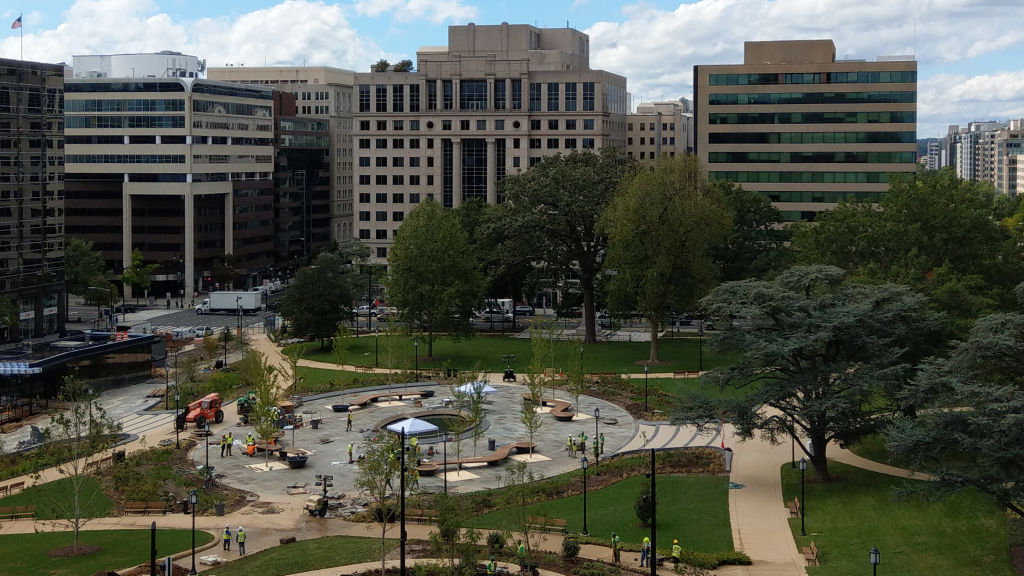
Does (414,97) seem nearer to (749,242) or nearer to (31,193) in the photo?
(31,193)

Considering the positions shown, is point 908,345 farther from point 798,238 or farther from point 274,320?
point 274,320

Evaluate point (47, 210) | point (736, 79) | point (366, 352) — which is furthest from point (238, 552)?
point (736, 79)

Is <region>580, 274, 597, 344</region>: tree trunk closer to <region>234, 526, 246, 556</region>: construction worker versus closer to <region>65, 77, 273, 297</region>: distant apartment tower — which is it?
<region>234, 526, 246, 556</region>: construction worker

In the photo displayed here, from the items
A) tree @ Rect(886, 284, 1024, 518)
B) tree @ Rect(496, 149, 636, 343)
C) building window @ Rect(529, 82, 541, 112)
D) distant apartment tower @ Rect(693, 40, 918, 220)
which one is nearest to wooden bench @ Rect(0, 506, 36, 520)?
tree @ Rect(886, 284, 1024, 518)

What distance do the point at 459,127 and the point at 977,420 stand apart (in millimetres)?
111587

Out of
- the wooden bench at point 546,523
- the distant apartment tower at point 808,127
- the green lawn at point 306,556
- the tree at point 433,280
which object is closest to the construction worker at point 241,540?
the green lawn at point 306,556

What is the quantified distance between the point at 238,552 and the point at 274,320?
72.1m

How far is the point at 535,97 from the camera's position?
5871 inches

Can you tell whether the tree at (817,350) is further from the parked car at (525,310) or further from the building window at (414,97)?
the building window at (414,97)

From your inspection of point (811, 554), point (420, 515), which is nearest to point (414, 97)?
point (420, 515)

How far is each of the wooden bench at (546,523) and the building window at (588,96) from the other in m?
103

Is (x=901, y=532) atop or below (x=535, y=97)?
below

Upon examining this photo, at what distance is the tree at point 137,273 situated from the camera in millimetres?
133625

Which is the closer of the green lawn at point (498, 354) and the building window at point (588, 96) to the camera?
the green lawn at point (498, 354)
